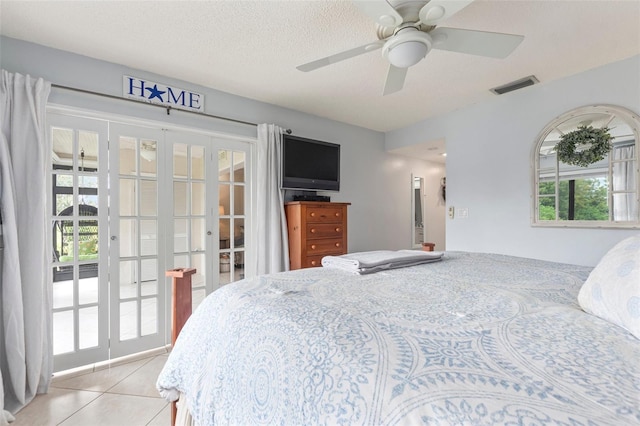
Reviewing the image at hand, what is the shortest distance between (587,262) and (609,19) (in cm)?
186

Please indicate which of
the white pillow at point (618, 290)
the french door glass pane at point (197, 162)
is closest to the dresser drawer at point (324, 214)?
the french door glass pane at point (197, 162)

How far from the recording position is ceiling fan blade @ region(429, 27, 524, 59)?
1.45m

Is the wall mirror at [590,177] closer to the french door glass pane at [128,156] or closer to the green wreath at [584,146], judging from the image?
the green wreath at [584,146]

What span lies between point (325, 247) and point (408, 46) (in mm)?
2070

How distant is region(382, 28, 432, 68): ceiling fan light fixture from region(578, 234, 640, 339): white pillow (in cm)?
123

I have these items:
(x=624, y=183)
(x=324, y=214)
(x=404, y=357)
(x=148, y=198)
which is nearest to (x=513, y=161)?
(x=624, y=183)

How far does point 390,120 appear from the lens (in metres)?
3.69

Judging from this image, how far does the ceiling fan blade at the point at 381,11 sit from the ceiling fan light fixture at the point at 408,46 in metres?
0.08

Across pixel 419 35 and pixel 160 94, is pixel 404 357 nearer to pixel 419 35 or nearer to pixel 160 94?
pixel 419 35

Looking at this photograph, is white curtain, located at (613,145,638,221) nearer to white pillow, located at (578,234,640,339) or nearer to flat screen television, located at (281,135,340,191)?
white pillow, located at (578,234,640,339)

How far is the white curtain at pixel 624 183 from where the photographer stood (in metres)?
2.24

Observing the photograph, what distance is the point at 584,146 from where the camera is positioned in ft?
Answer: 8.09

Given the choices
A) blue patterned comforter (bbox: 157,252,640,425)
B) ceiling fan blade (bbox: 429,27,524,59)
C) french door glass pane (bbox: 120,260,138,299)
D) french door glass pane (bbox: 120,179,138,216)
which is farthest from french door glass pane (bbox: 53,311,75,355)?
ceiling fan blade (bbox: 429,27,524,59)

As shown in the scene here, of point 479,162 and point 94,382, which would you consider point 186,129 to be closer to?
point 94,382
